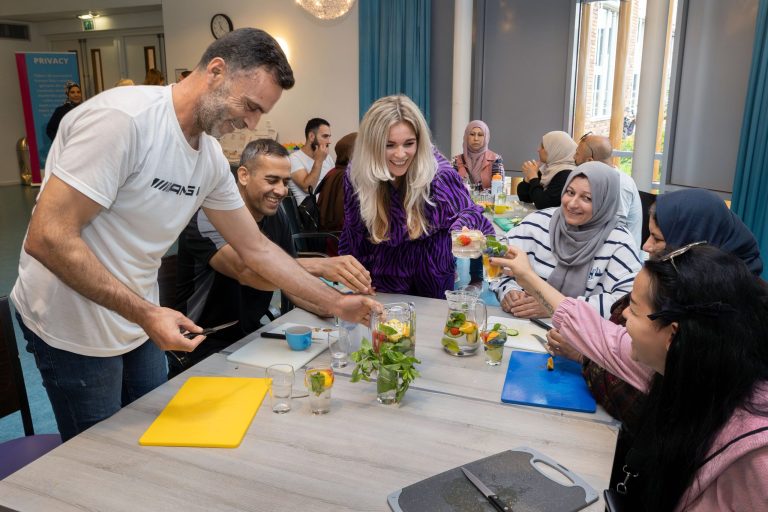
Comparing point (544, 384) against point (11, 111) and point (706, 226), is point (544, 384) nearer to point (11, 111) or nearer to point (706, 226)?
point (706, 226)

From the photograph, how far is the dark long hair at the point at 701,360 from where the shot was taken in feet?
Answer: 3.70

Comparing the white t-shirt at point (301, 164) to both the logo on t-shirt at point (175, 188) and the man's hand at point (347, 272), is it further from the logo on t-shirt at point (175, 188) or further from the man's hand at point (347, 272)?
the logo on t-shirt at point (175, 188)

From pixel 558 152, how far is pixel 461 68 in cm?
217

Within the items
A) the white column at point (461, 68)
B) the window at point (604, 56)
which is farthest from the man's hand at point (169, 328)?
the window at point (604, 56)

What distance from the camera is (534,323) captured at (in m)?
2.14

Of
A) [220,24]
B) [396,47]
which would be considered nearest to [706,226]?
[396,47]

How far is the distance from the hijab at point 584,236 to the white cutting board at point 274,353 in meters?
1.10

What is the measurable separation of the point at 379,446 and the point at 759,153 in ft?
15.9

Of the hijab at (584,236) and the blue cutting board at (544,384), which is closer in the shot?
the blue cutting board at (544,384)

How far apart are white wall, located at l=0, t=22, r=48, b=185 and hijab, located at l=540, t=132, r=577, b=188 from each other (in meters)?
10.7

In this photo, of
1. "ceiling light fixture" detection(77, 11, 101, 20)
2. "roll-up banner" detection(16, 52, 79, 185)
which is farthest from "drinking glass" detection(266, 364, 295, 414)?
"ceiling light fixture" detection(77, 11, 101, 20)

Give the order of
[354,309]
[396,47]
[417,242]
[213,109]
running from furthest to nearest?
1. [396,47]
2. [417,242]
3. [354,309]
4. [213,109]

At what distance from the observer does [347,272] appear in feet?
6.71

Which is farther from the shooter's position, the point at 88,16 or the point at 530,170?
the point at 88,16
